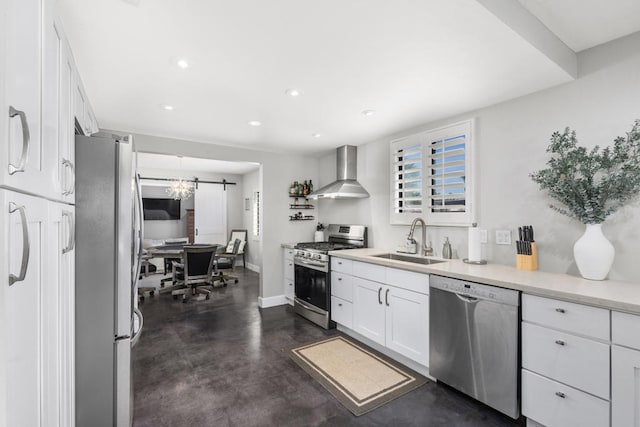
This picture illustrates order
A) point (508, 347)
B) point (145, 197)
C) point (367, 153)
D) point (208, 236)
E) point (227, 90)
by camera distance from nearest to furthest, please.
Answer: point (508, 347) < point (227, 90) < point (367, 153) < point (145, 197) < point (208, 236)

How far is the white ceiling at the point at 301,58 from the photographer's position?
1465mm

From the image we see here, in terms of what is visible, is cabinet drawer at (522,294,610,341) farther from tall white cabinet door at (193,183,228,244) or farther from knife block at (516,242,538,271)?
tall white cabinet door at (193,183,228,244)

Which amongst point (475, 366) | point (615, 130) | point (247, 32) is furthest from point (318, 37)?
point (475, 366)

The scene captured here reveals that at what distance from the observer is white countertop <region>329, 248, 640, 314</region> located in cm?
151

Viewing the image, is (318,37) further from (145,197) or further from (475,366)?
(145,197)

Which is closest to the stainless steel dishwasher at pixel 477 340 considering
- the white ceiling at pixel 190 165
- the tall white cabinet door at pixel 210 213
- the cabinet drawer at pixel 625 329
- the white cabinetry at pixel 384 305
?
the white cabinetry at pixel 384 305

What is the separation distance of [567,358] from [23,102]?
103 inches

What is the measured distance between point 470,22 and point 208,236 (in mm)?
7288

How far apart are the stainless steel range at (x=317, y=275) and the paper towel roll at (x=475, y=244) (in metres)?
1.58

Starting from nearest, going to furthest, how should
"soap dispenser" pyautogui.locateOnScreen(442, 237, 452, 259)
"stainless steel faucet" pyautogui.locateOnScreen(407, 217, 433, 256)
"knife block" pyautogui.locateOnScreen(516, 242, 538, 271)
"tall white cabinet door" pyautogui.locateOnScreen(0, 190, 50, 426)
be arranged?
"tall white cabinet door" pyautogui.locateOnScreen(0, 190, 50, 426) < "knife block" pyautogui.locateOnScreen(516, 242, 538, 271) < "soap dispenser" pyautogui.locateOnScreen(442, 237, 452, 259) < "stainless steel faucet" pyautogui.locateOnScreen(407, 217, 433, 256)

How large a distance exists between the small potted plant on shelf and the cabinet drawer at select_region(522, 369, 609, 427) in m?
0.76

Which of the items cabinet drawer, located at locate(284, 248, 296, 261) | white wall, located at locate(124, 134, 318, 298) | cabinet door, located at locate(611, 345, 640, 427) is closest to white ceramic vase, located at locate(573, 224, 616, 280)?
cabinet door, located at locate(611, 345, 640, 427)

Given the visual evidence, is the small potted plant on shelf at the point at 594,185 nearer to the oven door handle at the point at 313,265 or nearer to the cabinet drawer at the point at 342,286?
the cabinet drawer at the point at 342,286

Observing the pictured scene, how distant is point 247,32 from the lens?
1624 mm
